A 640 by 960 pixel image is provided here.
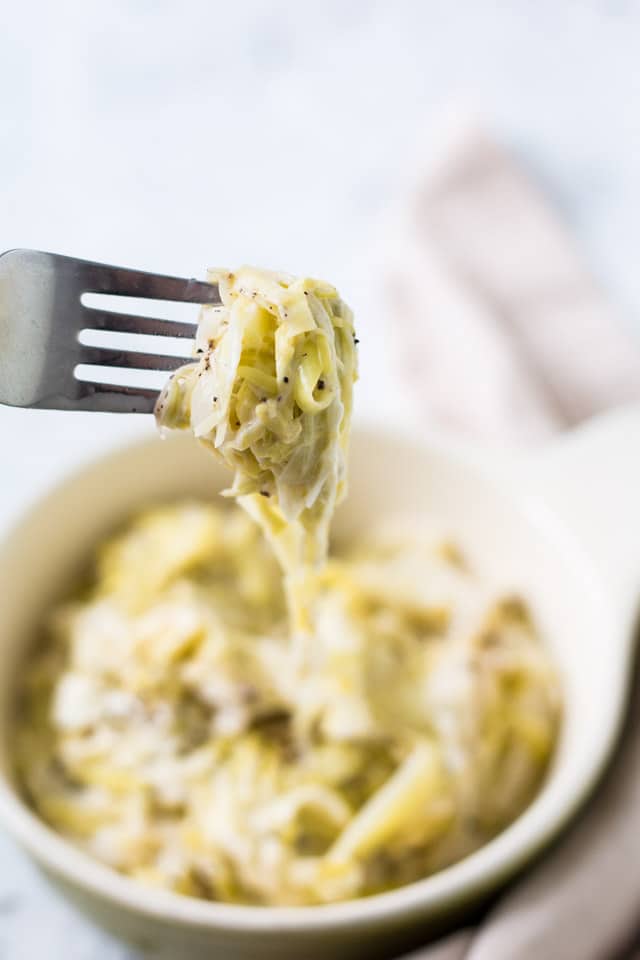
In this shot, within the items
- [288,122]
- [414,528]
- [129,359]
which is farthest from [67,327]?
[288,122]

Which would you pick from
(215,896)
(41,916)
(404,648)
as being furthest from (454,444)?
(41,916)

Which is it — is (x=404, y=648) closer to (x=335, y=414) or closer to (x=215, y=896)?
(x=215, y=896)

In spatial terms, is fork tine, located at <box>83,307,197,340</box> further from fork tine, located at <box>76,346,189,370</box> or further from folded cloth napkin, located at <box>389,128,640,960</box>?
folded cloth napkin, located at <box>389,128,640,960</box>

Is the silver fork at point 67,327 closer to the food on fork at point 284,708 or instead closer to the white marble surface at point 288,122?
the food on fork at point 284,708

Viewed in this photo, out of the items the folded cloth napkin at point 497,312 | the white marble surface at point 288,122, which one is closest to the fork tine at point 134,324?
the folded cloth napkin at point 497,312

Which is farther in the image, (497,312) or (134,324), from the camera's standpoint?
(497,312)

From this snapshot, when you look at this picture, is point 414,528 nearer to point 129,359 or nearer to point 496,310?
point 496,310
